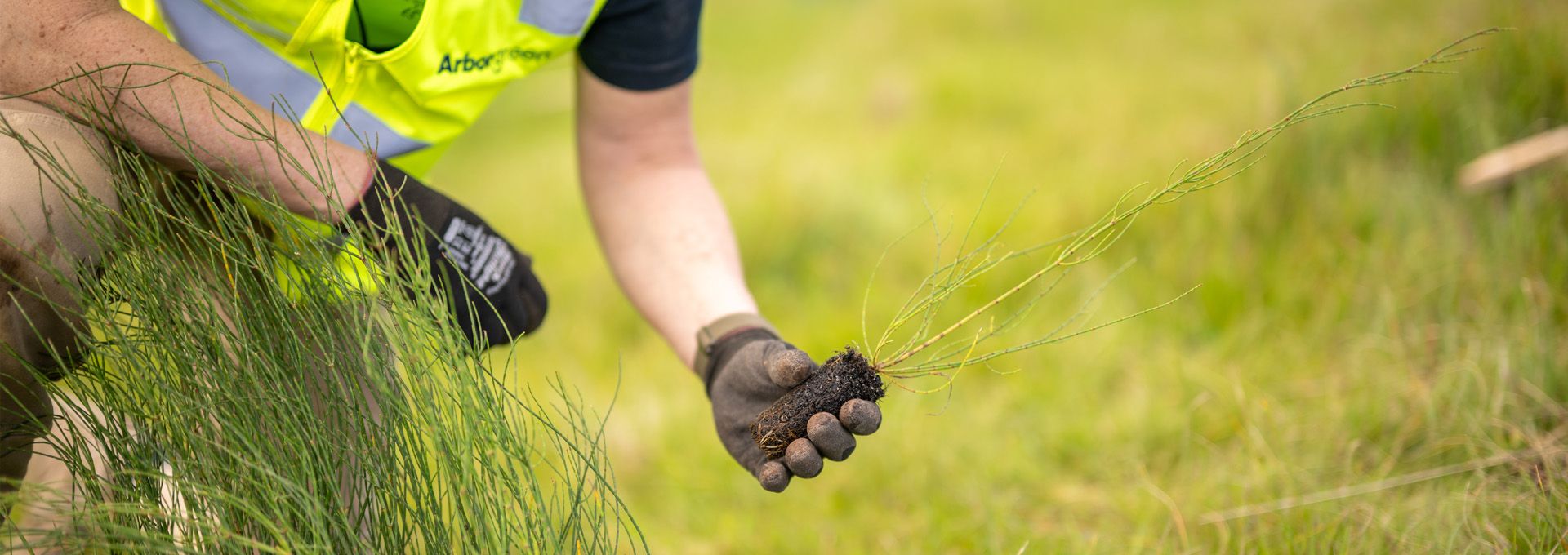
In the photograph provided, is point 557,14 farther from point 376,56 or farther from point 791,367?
point 791,367

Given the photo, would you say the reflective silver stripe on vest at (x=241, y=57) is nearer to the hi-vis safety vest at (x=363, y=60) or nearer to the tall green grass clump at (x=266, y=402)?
the hi-vis safety vest at (x=363, y=60)

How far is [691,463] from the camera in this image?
307 cm

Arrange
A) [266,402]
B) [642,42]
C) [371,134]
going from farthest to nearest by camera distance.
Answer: [642,42] → [371,134] → [266,402]

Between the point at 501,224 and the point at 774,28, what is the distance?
236 inches

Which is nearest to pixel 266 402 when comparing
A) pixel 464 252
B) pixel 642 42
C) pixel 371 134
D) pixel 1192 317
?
pixel 464 252

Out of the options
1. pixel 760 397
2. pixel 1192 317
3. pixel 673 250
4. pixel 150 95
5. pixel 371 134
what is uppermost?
pixel 150 95

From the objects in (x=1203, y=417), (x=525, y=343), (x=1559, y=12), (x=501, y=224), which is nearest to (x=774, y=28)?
(x=501, y=224)

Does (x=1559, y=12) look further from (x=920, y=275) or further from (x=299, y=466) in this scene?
(x=299, y=466)

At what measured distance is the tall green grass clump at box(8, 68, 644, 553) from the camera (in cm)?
133

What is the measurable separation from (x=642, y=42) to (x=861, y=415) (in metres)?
0.96

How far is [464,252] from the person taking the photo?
1688 mm

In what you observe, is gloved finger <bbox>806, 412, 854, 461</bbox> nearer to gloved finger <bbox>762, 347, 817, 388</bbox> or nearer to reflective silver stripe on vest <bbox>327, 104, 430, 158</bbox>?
gloved finger <bbox>762, 347, 817, 388</bbox>

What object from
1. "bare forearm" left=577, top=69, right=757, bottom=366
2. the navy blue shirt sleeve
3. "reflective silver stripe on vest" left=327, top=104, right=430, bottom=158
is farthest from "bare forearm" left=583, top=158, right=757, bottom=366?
"reflective silver stripe on vest" left=327, top=104, right=430, bottom=158

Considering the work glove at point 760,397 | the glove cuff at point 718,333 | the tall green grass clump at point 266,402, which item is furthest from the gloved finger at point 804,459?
the glove cuff at point 718,333
